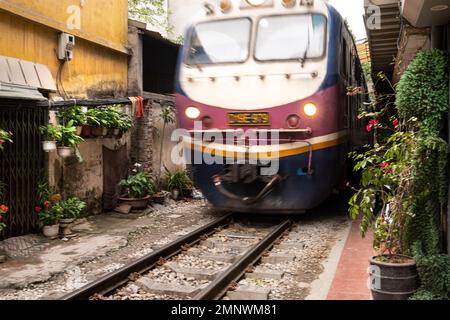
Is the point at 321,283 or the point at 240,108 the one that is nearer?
the point at 321,283

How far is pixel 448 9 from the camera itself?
13.3ft

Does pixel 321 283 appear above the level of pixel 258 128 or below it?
below

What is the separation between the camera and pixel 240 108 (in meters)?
7.41

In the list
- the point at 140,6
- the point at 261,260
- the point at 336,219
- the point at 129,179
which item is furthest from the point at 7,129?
the point at 140,6

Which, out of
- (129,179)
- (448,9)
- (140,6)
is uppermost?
(140,6)

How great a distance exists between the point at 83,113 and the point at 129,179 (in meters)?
1.82

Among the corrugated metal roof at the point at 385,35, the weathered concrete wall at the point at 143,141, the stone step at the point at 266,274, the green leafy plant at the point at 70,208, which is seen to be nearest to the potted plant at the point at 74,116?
the green leafy plant at the point at 70,208

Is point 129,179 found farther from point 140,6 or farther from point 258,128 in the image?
point 140,6

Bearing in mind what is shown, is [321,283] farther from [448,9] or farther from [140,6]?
[140,6]

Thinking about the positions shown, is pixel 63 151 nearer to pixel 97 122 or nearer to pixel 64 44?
pixel 97 122

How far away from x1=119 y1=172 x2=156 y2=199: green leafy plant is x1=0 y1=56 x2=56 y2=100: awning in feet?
8.28

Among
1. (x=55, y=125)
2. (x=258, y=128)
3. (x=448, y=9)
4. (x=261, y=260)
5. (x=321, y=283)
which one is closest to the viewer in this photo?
(x=448, y=9)

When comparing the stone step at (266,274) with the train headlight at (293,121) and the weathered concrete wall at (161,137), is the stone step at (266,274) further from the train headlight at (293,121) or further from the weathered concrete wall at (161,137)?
the weathered concrete wall at (161,137)

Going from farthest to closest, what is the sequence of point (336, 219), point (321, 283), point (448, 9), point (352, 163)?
point (352, 163), point (336, 219), point (321, 283), point (448, 9)
